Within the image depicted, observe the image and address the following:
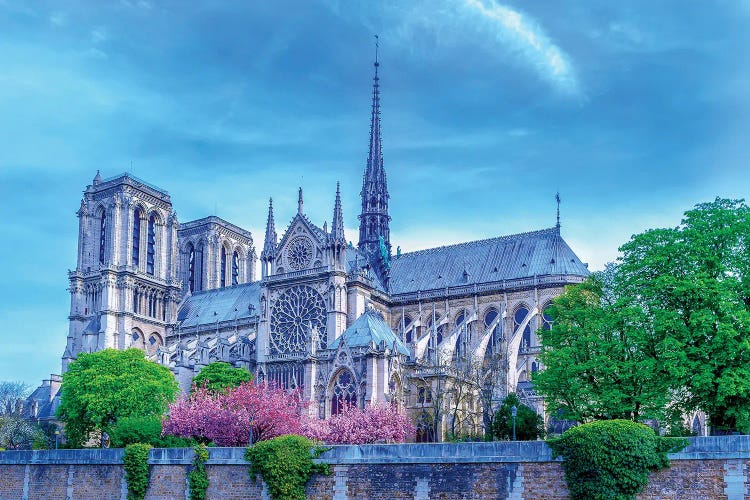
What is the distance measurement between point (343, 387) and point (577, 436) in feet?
104

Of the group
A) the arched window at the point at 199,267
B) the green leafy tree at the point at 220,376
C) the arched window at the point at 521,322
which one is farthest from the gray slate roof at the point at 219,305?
the arched window at the point at 521,322

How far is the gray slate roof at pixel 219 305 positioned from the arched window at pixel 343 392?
95.7 ft

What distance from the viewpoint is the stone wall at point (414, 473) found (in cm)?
2892

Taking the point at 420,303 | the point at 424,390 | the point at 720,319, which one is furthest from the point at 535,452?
the point at 420,303

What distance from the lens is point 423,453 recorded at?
33.7 metres

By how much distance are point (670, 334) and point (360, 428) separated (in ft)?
63.7

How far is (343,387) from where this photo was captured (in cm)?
6081

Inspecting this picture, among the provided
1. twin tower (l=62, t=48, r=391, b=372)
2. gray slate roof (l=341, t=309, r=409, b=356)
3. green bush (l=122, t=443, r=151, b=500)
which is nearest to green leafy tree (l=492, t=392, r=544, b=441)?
gray slate roof (l=341, t=309, r=409, b=356)

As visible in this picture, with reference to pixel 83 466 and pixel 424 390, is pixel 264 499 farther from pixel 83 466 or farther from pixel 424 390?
pixel 424 390

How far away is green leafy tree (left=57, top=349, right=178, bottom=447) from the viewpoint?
66.0 m

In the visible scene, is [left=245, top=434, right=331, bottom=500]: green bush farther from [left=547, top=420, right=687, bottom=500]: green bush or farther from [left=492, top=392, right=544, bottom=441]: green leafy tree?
[left=492, top=392, right=544, bottom=441]: green leafy tree

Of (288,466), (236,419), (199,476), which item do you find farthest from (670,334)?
(236,419)

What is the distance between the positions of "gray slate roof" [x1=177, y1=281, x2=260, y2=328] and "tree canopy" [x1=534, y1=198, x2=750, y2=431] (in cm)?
5132

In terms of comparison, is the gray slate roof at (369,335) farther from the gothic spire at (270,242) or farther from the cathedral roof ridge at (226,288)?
the cathedral roof ridge at (226,288)
